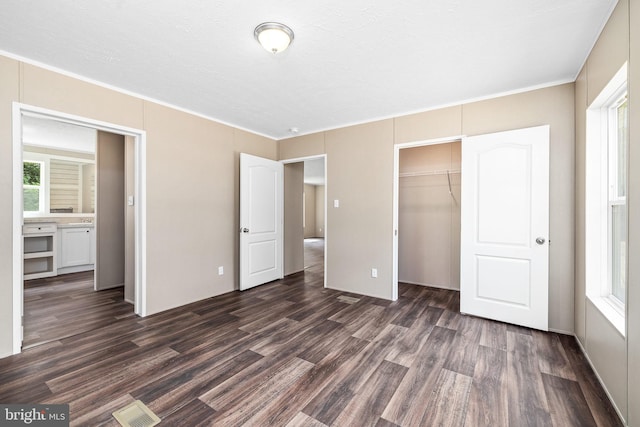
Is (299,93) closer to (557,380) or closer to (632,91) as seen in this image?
(632,91)

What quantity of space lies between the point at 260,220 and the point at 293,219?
0.97m

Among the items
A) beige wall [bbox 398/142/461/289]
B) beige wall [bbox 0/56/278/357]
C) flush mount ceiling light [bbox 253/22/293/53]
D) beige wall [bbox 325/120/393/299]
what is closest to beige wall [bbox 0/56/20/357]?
beige wall [bbox 0/56/278/357]

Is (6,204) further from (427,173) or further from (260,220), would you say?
(427,173)

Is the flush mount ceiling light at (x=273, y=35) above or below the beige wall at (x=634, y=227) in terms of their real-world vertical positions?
above

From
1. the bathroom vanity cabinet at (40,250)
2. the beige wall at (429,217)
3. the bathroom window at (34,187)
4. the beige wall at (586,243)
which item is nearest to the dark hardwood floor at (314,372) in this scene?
the beige wall at (586,243)

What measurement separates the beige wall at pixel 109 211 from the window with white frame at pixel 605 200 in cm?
581

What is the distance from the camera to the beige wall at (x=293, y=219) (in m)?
5.12

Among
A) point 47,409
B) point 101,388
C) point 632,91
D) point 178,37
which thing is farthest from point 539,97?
point 47,409

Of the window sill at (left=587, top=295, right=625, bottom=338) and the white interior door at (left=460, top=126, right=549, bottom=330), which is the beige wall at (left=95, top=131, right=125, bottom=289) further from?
the window sill at (left=587, top=295, right=625, bottom=338)

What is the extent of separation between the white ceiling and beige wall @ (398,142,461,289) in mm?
1266

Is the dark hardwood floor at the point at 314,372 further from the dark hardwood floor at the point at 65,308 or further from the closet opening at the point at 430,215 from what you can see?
the closet opening at the point at 430,215

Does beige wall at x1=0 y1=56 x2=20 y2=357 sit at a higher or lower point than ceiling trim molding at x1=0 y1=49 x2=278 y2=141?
lower

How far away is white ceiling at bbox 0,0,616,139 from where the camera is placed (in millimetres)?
1760

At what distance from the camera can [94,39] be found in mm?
2078
